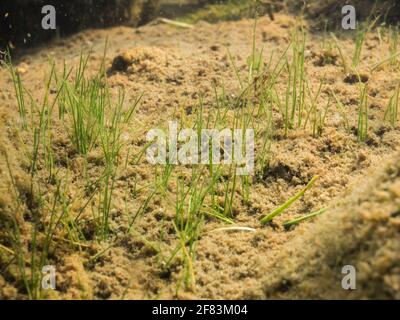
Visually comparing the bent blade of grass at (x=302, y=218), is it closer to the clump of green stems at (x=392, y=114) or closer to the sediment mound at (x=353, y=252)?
the sediment mound at (x=353, y=252)

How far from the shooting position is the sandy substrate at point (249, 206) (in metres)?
1.73

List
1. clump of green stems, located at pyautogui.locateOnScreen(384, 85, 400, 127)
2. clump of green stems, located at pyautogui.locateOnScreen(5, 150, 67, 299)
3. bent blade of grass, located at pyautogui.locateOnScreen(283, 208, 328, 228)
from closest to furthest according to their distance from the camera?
clump of green stems, located at pyautogui.locateOnScreen(5, 150, 67, 299), bent blade of grass, located at pyautogui.locateOnScreen(283, 208, 328, 228), clump of green stems, located at pyautogui.locateOnScreen(384, 85, 400, 127)

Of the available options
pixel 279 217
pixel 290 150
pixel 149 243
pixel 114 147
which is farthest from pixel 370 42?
pixel 149 243

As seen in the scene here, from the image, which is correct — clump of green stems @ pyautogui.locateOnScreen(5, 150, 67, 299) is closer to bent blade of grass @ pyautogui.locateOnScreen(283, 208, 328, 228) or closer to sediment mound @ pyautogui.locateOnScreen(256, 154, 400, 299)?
sediment mound @ pyautogui.locateOnScreen(256, 154, 400, 299)

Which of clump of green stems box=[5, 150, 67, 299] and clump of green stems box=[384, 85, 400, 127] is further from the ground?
clump of green stems box=[384, 85, 400, 127]

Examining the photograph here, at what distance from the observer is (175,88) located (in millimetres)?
3584

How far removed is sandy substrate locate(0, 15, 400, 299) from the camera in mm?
Result: 1728

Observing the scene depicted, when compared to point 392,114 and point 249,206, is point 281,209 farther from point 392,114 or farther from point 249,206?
point 392,114

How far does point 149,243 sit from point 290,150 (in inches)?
46.6

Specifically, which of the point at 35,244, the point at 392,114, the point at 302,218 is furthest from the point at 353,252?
the point at 392,114

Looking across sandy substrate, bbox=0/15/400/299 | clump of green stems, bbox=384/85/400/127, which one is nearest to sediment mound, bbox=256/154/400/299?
sandy substrate, bbox=0/15/400/299

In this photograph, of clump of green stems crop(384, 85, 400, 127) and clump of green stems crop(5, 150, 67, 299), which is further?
clump of green stems crop(384, 85, 400, 127)

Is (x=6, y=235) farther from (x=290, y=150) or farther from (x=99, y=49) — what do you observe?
(x=99, y=49)

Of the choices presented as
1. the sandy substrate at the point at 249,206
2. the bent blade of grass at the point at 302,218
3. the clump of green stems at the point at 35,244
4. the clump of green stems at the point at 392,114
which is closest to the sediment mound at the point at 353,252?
the sandy substrate at the point at 249,206
